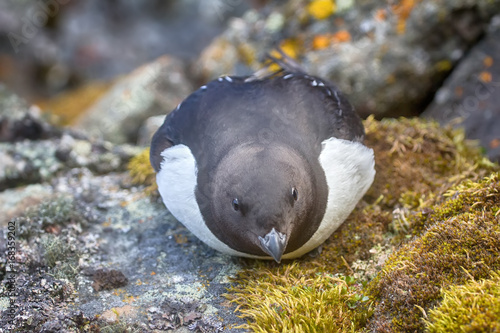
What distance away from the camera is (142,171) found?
6.56 metres

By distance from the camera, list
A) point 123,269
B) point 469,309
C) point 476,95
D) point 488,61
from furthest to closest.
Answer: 1. point 488,61
2. point 476,95
3. point 123,269
4. point 469,309

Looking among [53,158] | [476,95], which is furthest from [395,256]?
[53,158]

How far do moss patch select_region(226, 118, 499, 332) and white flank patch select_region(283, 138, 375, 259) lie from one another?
9.1 inches

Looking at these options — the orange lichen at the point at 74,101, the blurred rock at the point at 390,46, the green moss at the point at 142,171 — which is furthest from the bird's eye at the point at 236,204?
the orange lichen at the point at 74,101

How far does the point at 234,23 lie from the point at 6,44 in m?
6.93

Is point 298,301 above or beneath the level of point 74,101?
beneath

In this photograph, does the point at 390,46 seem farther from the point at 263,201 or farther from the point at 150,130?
the point at 263,201

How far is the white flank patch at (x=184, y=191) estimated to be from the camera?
466 centimetres

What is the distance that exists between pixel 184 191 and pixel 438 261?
2301mm

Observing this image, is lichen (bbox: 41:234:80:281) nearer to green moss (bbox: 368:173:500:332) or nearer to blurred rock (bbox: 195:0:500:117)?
green moss (bbox: 368:173:500:332)

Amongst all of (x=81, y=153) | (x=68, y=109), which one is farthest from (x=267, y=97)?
(x=68, y=109)

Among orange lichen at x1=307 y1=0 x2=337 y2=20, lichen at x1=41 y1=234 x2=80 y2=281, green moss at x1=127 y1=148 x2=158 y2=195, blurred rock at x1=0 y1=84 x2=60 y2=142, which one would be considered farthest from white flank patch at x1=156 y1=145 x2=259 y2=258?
orange lichen at x1=307 y1=0 x2=337 y2=20

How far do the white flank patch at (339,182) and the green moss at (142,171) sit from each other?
2.41m

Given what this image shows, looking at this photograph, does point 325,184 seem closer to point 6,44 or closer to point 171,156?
point 171,156
